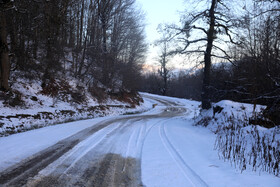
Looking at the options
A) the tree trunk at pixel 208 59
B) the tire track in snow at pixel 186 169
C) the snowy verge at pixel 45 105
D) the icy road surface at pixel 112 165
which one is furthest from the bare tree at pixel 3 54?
the tree trunk at pixel 208 59

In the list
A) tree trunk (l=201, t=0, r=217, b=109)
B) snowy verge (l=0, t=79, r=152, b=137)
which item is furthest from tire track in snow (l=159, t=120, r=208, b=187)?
tree trunk (l=201, t=0, r=217, b=109)

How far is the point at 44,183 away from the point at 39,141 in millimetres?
3190

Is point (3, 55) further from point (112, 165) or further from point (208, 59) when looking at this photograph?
point (208, 59)

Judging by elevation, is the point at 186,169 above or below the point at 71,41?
below

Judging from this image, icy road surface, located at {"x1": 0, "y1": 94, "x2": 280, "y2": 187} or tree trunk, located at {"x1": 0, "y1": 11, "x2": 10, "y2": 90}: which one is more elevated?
tree trunk, located at {"x1": 0, "y1": 11, "x2": 10, "y2": 90}

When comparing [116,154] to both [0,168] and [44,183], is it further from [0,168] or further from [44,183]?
[0,168]

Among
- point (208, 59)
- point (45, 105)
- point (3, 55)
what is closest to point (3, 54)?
point (3, 55)

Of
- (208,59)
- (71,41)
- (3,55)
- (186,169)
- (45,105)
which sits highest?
(71,41)

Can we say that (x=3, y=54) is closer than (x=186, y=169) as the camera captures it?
No

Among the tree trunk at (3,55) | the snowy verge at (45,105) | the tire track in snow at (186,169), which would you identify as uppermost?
the tree trunk at (3,55)

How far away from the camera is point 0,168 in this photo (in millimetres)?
3697

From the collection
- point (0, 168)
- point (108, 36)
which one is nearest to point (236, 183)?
point (0, 168)

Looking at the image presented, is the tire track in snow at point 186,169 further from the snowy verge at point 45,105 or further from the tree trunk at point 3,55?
the tree trunk at point 3,55

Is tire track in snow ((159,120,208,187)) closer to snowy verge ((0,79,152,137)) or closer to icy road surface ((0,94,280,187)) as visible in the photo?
icy road surface ((0,94,280,187))
